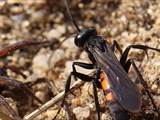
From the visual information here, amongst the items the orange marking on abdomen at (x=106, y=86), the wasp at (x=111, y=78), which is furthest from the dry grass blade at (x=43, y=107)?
the orange marking on abdomen at (x=106, y=86)

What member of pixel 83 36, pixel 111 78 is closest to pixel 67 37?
pixel 83 36

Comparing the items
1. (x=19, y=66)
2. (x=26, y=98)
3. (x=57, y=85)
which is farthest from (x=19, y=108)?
(x=19, y=66)

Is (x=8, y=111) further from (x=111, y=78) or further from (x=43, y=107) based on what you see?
(x=111, y=78)

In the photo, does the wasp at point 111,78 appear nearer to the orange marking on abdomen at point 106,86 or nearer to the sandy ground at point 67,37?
the orange marking on abdomen at point 106,86

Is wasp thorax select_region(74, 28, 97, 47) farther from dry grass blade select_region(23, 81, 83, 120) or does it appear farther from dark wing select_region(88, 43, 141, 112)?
dry grass blade select_region(23, 81, 83, 120)

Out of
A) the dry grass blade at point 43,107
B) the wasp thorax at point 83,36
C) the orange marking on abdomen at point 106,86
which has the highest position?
the wasp thorax at point 83,36

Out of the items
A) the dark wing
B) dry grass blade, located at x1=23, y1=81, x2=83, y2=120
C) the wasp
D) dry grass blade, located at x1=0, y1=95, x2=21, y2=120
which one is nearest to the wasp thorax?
the wasp
